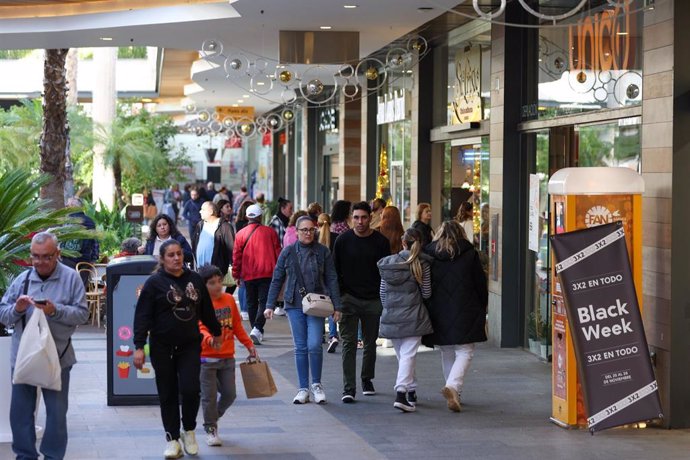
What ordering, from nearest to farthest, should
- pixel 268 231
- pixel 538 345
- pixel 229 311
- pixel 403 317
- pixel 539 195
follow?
pixel 229 311, pixel 403 317, pixel 539 195, pixel 538 345, pixel 268 231

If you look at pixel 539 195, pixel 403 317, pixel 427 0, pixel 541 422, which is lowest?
pixel 541 422

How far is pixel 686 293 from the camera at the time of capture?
968cm

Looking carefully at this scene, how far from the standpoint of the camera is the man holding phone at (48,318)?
7.78 m

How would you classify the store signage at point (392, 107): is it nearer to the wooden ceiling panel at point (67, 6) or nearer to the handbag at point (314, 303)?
the wooden ceiling panel at point (67, 6)

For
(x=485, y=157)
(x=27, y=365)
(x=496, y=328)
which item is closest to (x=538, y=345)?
(x=496, y=328)

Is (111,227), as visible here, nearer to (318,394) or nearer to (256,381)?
(318,394)

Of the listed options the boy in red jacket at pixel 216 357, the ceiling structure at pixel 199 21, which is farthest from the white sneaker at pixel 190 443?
the ceiling structure at pixel 199 21

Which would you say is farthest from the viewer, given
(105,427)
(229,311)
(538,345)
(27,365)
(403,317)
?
(538,345)

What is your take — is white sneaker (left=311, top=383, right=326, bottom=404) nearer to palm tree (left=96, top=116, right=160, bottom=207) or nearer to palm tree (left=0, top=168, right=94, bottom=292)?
palm tree (left=0, top=168, right=94, bottom=292)

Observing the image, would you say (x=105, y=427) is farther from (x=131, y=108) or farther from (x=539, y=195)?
(x=131, y=108)

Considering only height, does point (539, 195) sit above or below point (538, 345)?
above

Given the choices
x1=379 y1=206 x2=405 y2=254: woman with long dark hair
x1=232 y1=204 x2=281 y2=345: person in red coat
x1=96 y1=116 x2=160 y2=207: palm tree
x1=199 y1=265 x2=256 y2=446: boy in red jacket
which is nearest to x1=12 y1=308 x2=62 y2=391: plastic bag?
x1=199 y1=265 x2=256 y2=446: boy in red jacket

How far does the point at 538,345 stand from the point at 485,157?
10.0ft

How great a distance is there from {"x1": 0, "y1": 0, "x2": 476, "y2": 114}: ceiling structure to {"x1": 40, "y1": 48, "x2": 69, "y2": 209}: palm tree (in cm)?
117
